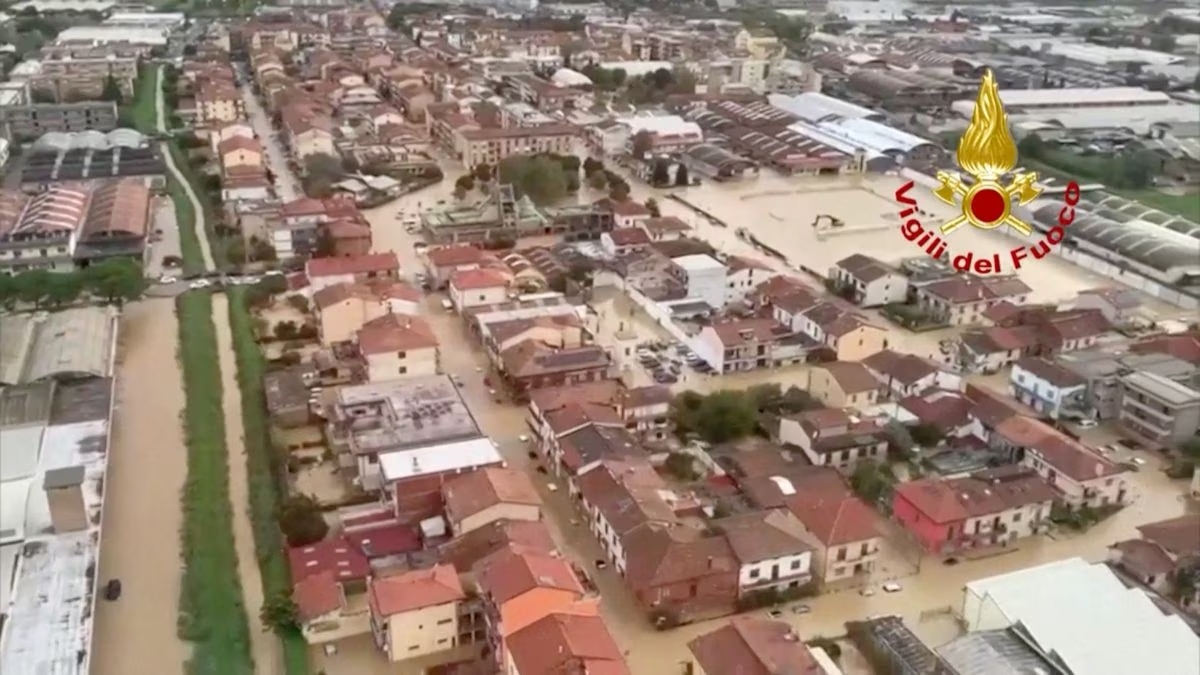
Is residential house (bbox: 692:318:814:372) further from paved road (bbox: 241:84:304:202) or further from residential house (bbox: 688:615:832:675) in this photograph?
paved road (bbox: 241:84:304:202)

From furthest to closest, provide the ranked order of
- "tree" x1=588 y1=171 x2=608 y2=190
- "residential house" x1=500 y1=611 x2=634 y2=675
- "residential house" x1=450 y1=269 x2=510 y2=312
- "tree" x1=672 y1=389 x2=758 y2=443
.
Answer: "tree" x1=588 y1=171 x2=608 y2=190 → "residential house" x1=450 y1=269 x2=510 y2=312 → "tree" x1=672 y1=389 x2=758 y2=443 → "residential house" x1=500 y1=611 x2=634 y2=675

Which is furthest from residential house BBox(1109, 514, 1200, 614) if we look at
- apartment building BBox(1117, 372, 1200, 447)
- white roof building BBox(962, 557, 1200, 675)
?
apartment building BBox(1117, 372, 1200, 447)

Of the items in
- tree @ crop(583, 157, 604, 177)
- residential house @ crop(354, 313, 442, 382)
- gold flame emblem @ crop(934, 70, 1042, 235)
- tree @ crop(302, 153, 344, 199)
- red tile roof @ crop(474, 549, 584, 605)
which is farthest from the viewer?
tree @ crop(583, 157, 604, 177)

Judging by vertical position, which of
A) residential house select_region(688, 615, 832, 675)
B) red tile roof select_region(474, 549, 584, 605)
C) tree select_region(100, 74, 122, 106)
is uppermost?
tree select_region(100, 74, 122, 106)

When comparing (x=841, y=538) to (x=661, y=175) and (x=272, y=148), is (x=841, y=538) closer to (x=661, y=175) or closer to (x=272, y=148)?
(x=661, y=175)

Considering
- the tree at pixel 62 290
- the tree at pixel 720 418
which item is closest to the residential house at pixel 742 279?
the tree at pixel 720 418

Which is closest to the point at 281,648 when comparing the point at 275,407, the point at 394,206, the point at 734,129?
the point at 275,407

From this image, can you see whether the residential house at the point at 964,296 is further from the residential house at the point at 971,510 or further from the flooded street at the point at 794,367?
the residential house at the point at 971,510

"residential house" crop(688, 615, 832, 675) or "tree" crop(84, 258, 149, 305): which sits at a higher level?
"tree" crop(84, 258, 149, 305)
